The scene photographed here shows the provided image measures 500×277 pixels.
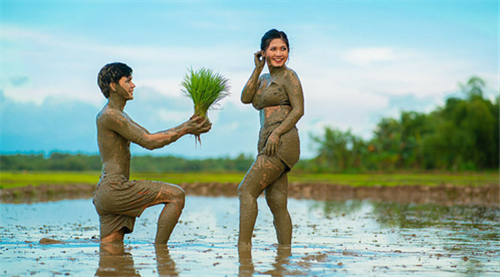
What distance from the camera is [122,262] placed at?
16.0 ft

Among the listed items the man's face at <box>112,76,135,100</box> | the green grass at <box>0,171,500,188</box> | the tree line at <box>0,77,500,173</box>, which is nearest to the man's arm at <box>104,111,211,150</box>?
the man's face at <box>112,76,135,100</box>

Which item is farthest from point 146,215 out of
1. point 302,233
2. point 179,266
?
point 179,266

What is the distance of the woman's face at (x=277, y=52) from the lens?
19.9ft

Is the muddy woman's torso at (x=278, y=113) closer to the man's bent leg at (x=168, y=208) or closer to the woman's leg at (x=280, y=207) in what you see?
the woman's leg at (x=280, y=207)

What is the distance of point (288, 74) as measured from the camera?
6051 mm

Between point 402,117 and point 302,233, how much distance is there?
5098 centimetres

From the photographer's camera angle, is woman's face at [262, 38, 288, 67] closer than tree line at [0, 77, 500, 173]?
Yes

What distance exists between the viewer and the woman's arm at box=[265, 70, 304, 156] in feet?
19.1

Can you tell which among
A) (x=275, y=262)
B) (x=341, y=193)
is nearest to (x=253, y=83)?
(x=275, y=262)

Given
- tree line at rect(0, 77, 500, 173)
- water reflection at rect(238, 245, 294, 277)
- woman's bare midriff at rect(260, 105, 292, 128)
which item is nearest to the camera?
water reflection at rect(238, 245, 294, 277)

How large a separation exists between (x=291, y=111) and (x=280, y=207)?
111 centimetres

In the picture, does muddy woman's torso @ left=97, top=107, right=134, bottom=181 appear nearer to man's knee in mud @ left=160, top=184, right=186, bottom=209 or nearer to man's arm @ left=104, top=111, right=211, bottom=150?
man's arm @ left=104, top=111, right=211, bottom=150

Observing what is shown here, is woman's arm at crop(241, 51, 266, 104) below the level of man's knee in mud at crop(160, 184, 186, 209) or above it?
above

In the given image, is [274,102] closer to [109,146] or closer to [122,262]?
[109,146]
